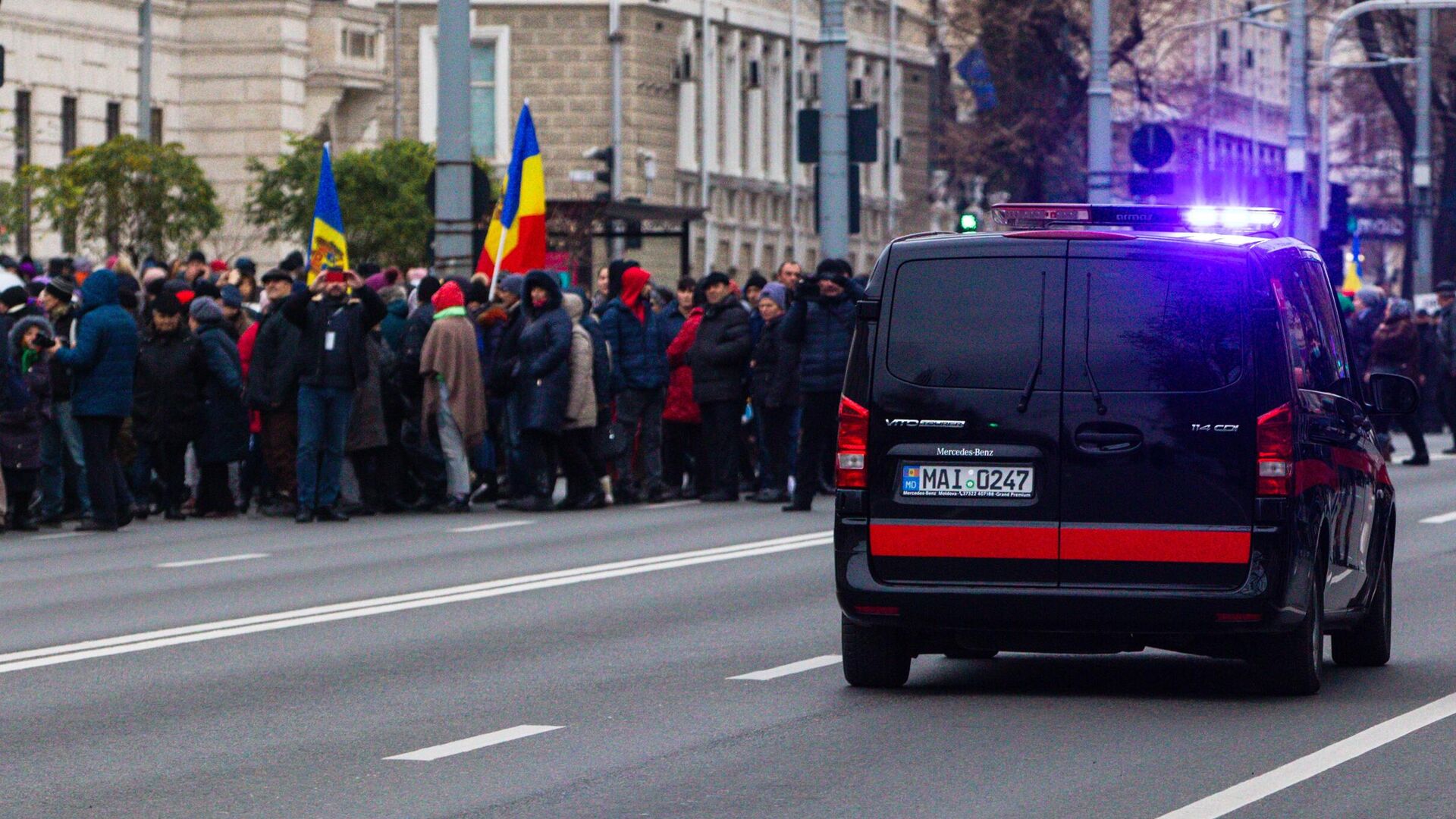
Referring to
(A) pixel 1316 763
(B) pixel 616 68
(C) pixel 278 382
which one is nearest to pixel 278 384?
(C) pixel 278 382

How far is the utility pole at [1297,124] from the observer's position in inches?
1734

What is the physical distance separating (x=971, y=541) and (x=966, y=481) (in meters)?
0.23

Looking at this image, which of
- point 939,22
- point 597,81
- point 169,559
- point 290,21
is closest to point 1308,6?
point 939,22

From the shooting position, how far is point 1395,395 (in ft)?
41.5

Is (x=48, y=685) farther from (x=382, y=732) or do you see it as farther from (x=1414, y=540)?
(x=1414, y=540)

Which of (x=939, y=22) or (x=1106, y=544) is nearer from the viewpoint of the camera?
(x=1106, y=544)

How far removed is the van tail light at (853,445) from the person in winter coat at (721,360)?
473 inches

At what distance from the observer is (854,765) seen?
380 inches

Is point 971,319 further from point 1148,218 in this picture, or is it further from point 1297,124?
point 1297,124

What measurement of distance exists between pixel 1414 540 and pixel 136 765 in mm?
12063

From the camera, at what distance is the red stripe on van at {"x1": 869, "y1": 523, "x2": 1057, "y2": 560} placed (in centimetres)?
1115

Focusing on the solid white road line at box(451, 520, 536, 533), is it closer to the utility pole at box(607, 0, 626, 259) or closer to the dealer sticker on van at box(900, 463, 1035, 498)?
the dealer sticker on van at box(900, 463, 1035, 498)

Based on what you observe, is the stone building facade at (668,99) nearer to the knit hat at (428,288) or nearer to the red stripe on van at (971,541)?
the knit hat at (428,288)

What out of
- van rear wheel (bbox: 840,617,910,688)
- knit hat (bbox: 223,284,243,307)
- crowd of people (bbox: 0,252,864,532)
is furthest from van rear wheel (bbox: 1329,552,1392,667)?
knit hat (bbox: 223,284,243,307)
